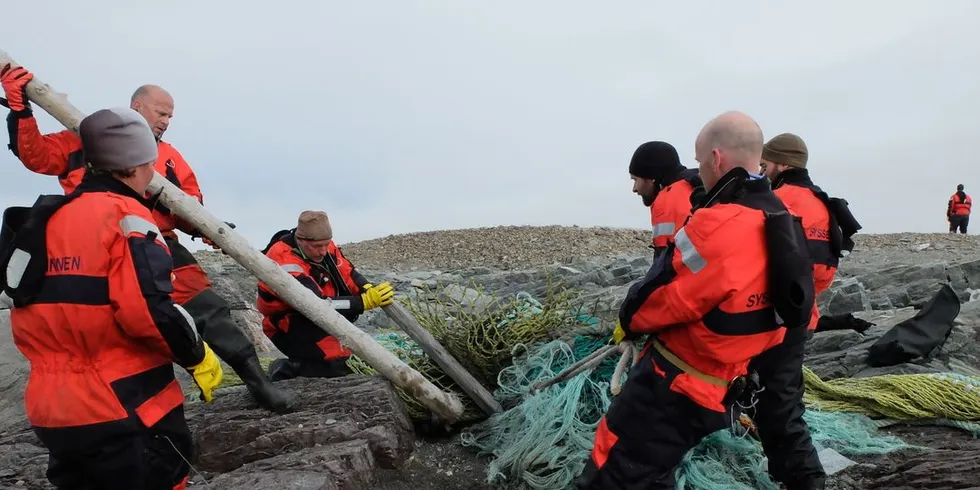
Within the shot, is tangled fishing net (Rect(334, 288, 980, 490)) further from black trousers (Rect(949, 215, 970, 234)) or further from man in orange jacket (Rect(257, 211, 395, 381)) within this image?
black trousers (Rect(949, 215, 970, 234))

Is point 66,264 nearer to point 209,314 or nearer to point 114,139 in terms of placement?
point 114,139

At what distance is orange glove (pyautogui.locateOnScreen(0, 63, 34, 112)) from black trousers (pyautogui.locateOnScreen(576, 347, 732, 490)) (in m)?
3.46

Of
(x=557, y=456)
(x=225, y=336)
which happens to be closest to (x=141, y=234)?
(x=225, y=336)

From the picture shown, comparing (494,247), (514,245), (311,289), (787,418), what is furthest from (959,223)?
(311,289)

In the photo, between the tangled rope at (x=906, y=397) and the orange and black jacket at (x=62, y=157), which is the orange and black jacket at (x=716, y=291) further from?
the orange and black jacket at (x=62, y=157)

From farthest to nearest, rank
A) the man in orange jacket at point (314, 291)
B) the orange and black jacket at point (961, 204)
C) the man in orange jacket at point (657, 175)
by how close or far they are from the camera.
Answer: the orange and black jacket at point (961, 204) < the man in orange jacket at point (314, 291) < the man in orange jacket at point (657, 175)

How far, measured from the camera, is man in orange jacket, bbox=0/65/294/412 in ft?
12.0

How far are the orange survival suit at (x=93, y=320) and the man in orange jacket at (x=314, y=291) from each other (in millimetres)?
2167

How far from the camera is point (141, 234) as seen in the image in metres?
2.31

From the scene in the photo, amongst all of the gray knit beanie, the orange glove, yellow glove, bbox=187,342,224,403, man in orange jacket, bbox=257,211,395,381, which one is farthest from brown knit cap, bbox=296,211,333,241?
the gray knit beanie

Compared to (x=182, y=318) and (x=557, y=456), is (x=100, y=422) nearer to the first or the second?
(x=182, y=318)

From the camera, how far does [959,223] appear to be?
21188mm

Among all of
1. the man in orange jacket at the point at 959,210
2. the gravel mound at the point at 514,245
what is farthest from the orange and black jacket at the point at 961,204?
the gravel mound at the point at 514,245

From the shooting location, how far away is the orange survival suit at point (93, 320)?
227 centimetres
